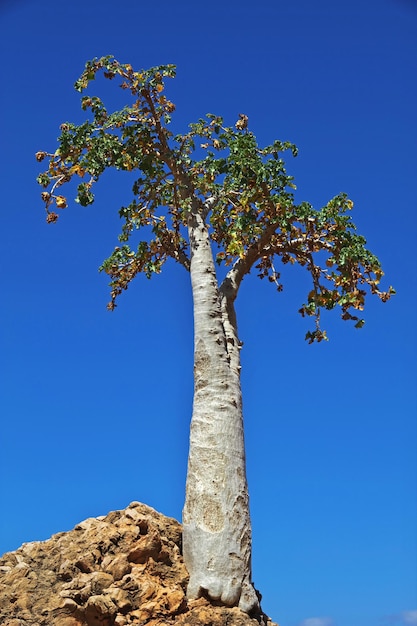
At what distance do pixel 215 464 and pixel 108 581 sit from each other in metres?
1.91

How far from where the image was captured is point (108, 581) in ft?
27.1

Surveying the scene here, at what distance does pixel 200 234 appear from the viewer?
10711 millimetres

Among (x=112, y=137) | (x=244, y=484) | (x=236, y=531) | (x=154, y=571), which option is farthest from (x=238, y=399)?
(x=112, y=137)

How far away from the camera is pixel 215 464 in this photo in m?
9.12

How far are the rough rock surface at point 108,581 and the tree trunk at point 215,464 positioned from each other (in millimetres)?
278

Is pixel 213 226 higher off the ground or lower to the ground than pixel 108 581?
higher

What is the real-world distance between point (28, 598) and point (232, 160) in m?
6.53

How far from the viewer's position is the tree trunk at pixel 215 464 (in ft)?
28.1

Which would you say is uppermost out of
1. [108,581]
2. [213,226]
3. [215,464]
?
[213,226]

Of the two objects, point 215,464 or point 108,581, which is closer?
point 108,581

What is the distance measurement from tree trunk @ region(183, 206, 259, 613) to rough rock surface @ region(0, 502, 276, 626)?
278 millimetres

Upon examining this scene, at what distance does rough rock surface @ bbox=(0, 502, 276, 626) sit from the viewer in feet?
26.2

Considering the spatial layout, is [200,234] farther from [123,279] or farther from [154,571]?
[154,571]

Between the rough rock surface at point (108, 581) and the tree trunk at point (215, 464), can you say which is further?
the tree trunk at point (215, 464)
